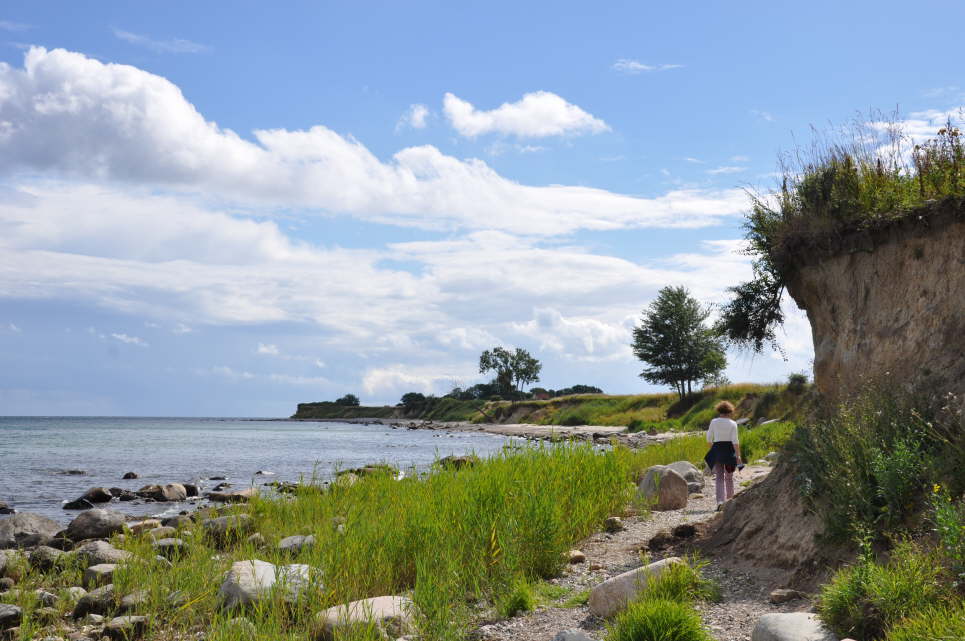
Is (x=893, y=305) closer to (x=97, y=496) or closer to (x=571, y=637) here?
(x=571, y=637)

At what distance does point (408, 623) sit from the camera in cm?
652

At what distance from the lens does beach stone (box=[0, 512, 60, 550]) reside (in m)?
13.0

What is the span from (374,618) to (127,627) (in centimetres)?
280

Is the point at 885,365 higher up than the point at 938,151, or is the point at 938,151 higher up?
the point at 938,151

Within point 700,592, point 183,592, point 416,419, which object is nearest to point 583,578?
point 700,592

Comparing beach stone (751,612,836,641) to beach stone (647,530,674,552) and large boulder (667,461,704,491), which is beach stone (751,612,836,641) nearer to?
beach stone (647,530,674,552)

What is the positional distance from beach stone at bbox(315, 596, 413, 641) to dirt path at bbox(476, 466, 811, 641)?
0.72m

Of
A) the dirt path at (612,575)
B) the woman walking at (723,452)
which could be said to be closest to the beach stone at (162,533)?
the dirt path at (612,575)

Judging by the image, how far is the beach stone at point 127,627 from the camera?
707cm

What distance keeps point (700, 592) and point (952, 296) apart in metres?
5.23

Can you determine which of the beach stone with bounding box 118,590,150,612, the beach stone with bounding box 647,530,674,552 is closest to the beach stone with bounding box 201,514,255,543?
the beach stone with bounding box 118,590,150,612

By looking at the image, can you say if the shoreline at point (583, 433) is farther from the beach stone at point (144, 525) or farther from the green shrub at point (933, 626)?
the beach stone at point (144, 525)

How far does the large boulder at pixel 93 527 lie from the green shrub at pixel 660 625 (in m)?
11.2

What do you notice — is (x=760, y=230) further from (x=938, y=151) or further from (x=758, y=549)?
(x=758, y=549)
